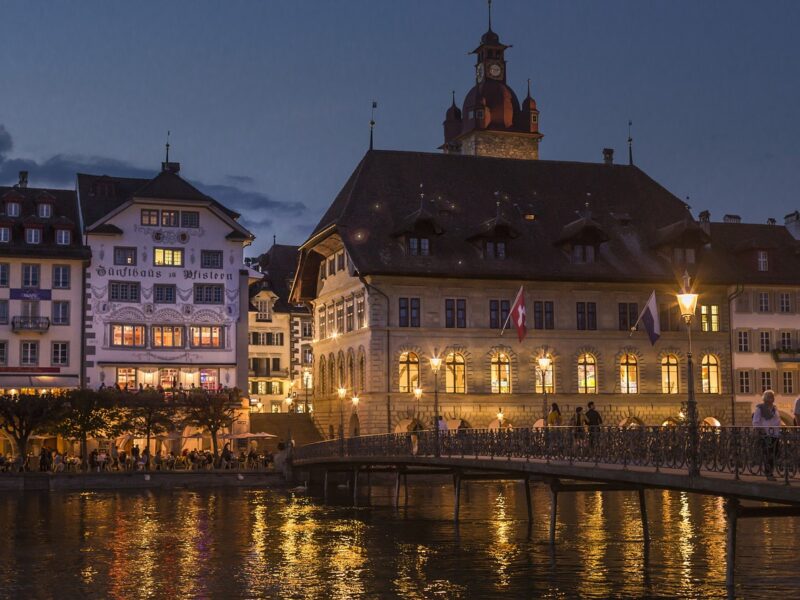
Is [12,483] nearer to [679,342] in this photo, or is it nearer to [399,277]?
[399,277]

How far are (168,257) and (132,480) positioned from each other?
1758 cm

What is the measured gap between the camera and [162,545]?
124 feet

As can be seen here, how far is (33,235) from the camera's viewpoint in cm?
7575


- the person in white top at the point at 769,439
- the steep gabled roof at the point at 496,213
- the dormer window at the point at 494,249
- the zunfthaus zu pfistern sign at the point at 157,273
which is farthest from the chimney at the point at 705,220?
the person in white top at the point at 769,439

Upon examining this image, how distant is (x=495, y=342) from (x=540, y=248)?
6.02 metres

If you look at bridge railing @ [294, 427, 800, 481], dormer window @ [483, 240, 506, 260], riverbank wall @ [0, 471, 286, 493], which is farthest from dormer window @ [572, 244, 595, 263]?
bridge railing @ [294, 427, 800, 481]

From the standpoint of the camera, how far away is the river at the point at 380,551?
2866cm

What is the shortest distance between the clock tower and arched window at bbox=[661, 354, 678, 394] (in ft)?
109

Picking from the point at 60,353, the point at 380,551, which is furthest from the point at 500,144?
the point at 380,551

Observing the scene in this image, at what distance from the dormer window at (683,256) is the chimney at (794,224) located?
36.0ft

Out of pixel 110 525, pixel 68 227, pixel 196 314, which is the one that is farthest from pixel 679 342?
pixel 110 525

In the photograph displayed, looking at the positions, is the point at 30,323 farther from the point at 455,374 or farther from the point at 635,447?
the point at 635,447

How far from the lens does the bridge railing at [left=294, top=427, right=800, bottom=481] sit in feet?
78.0

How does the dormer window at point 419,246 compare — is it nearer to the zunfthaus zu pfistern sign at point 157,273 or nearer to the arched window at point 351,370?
the arched window at point 351,370
